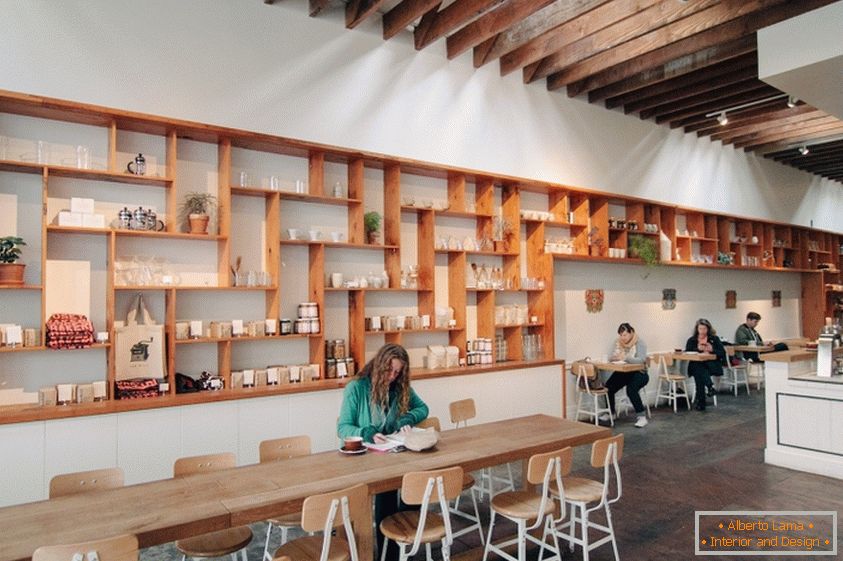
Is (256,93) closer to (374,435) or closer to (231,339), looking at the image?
(231,339)

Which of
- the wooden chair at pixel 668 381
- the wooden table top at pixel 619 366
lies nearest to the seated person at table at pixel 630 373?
the wooden table top at pixel 619 366

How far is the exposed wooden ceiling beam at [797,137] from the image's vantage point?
9344 millimetres

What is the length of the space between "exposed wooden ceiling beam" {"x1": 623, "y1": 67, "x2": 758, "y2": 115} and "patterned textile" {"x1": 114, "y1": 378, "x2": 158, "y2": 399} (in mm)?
7255

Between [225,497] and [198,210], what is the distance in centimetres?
307

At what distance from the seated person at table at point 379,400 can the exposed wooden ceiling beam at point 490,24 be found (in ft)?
12.1

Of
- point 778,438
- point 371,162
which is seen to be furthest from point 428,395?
point 778,438

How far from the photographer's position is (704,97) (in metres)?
8.09

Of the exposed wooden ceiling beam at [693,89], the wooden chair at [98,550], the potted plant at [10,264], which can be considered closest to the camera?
the wooden chair at [98,550]

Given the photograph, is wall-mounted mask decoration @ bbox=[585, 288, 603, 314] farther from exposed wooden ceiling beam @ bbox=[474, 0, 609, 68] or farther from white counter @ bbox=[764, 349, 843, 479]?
exposed wooden ceiling beam @ bbox=[474, 0, 609, 68]

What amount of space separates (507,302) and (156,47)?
4.87 m

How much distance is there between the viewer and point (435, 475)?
2.84 m

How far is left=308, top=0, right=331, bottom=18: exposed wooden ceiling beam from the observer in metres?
5.47

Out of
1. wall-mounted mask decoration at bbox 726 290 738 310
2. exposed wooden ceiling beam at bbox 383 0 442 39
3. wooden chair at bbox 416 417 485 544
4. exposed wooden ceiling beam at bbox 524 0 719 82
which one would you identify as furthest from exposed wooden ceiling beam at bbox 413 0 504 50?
wall-mounted mask decoration at bbox 726 290 738 310

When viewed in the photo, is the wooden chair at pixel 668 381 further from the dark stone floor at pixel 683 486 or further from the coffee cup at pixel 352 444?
the coffee cup at pixel 352 444
